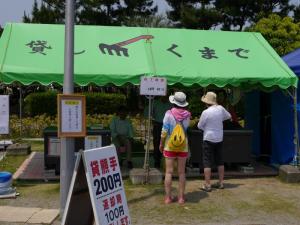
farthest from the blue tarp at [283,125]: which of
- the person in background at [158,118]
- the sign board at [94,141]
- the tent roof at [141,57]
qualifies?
the sign board at [94,141]

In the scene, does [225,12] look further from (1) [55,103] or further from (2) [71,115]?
(2) [71,115]

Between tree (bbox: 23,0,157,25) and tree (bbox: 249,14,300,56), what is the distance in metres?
11.6

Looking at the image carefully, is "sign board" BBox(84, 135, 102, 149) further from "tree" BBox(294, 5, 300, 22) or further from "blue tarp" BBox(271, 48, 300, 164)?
"tree" BBox(294, 5, 300, 22)

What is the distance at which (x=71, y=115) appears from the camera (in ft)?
23.0

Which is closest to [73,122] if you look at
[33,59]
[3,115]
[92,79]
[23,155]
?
[92,79]

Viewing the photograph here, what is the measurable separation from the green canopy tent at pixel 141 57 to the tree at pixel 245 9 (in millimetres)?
19810

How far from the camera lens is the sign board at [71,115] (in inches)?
271

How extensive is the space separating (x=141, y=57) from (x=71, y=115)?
3.95 m

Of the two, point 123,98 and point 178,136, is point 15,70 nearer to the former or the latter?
point 178,136

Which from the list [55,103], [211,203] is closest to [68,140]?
[211,203]

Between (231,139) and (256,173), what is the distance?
2.98 ft

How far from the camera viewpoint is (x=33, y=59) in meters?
10.1

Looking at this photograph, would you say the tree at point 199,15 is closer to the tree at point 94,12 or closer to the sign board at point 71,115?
the tree at point 94,12

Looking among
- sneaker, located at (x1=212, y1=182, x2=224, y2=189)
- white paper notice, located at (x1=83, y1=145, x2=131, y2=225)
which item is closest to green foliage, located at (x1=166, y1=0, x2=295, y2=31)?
sneaker, located at (x1=212, y1=182, x2=224, y2=189)
